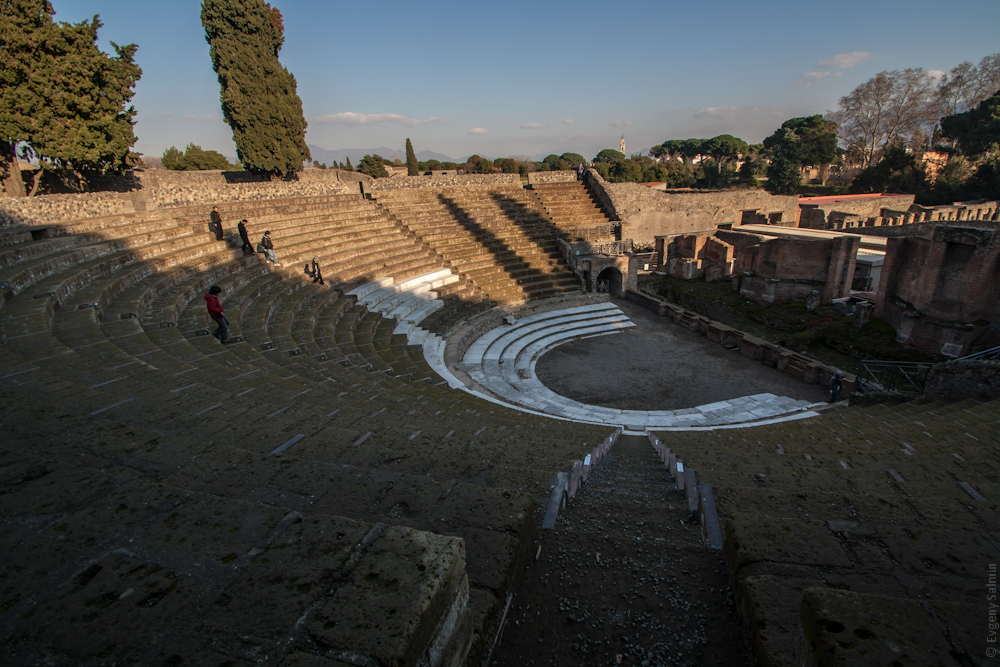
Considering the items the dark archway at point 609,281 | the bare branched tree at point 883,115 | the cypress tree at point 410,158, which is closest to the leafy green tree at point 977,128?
the bare branched tree at point 883,115

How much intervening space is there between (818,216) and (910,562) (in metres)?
35.8

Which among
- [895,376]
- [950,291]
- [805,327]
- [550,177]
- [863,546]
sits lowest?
[895,376]

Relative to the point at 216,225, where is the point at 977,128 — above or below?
above

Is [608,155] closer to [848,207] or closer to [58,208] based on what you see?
[848,207]

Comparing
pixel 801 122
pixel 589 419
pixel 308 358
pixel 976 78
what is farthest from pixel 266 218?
pixel 976 78

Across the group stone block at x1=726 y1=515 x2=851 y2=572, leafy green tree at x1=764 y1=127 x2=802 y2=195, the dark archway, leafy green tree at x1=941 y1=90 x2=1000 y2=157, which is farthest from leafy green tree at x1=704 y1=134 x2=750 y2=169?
stone block at x1=726 y1=515 x2=851 y2=572

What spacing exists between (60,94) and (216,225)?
6.40m

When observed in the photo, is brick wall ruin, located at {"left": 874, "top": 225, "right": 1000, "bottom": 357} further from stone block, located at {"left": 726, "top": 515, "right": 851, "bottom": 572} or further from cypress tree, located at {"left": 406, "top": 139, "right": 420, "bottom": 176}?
cypress tree, located at {"left": 406, "top": 139, "right": 420, "bottom": 176}

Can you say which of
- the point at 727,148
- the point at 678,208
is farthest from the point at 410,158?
the point at 727,148

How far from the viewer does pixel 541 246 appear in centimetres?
1900

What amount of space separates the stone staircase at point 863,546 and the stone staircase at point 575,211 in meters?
14.8

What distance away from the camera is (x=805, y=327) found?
14.0 m

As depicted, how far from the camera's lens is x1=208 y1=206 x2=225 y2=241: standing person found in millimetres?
12172

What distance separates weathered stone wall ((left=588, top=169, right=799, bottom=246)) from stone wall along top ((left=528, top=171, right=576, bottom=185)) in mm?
1679
